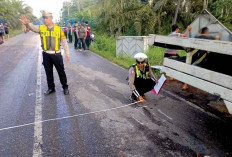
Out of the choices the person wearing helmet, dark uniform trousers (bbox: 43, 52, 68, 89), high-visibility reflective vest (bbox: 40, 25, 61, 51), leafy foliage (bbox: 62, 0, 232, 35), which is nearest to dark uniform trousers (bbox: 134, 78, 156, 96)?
the person wearing helmet

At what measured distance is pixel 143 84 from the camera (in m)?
4.35

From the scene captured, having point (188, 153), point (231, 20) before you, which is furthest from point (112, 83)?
point (231, 20)

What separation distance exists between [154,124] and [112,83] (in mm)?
2595

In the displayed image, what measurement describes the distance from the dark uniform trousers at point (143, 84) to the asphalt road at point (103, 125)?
31cm

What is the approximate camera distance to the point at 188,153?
264 cm

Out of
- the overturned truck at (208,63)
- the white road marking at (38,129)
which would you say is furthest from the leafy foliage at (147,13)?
the white road marking at (38,129)

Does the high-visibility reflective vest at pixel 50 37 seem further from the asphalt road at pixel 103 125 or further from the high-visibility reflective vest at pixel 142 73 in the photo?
the high-visibility reflective vest at pixel 142 73

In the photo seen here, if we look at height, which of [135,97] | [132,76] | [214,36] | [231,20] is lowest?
[135,97]

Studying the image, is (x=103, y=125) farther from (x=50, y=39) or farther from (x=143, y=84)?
(x=50, y=39)

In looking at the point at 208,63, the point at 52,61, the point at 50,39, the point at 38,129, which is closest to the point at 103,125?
the point at 38,129

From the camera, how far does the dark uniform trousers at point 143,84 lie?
430 cm

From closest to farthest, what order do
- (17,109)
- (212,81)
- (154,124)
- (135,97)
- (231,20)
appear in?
(212,81), (154,124), (17,109), (135,97), (231,20)

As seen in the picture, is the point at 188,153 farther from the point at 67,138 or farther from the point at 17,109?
the point at 17,109

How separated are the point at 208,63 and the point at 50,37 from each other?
10.7 ft
